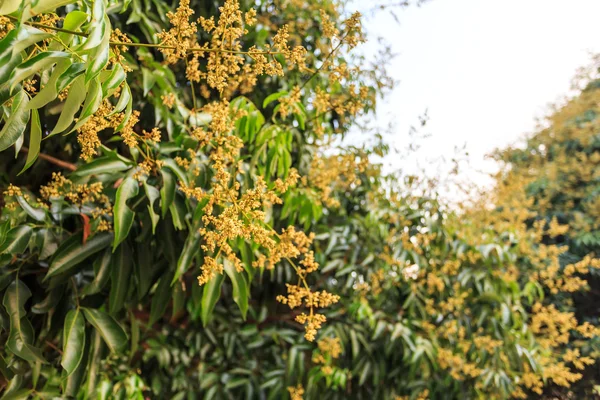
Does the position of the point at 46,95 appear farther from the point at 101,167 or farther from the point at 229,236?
the point at 101,167

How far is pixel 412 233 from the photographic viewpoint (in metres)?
2.03

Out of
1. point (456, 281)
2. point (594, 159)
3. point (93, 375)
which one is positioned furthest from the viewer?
point (594, 159)

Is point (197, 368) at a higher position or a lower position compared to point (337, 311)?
lower

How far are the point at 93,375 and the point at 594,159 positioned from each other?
12.8 feet

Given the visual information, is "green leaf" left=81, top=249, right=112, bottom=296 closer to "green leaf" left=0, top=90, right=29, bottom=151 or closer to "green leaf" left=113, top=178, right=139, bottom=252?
"green leaf" left=113, top=178, right=139, bottom=252

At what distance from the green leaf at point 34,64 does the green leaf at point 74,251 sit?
594 mm

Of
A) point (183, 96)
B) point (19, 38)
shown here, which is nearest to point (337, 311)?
point (183, 96)

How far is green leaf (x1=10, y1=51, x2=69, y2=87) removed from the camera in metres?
0.47

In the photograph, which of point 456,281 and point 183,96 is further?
point 456,281

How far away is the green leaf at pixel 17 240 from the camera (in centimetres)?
91

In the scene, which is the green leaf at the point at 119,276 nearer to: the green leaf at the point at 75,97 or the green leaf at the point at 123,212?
the green leaf at the point at 123,212

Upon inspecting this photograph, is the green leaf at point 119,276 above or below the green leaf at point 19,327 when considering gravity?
above

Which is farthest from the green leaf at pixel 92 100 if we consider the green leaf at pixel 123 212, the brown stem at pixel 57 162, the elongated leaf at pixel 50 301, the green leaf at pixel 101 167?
the brown stem at pixel 57 162

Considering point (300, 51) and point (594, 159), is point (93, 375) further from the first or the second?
point (594, 159)
